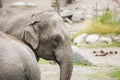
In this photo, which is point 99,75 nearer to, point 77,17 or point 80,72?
point 80,72

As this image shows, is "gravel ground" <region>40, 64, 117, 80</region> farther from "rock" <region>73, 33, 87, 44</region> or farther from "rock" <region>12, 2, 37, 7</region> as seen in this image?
"rock" <region>12, 2, 37, 7</region>

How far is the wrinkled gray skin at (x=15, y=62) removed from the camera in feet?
16.2

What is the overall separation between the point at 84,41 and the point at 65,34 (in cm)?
909

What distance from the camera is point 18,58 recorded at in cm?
498

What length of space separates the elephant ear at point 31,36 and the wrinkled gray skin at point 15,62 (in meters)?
1.25

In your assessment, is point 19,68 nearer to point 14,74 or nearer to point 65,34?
point 14,74

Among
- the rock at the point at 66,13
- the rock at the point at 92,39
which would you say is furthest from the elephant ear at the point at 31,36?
the rock at the point at 66,13

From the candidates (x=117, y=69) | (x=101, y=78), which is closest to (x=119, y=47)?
(x=117, y=69)

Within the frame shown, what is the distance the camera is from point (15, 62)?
16.2 feet

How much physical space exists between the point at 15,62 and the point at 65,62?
4.67 feet

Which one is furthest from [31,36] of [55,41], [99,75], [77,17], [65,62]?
[77,17]

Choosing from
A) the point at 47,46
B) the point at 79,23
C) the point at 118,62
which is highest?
the point at 47,46

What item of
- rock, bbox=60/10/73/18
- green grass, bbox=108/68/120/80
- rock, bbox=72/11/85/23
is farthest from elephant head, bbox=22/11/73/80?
rock, bbox=60/10/73/18

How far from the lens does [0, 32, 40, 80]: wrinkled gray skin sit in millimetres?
4930
